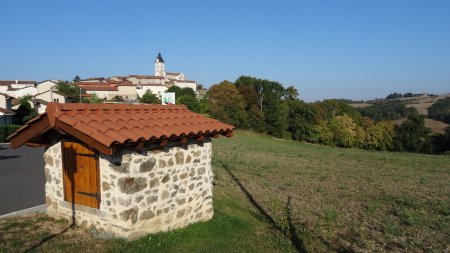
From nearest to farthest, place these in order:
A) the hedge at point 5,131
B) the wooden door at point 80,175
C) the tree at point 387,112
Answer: the wooden door at point 80,175 < the hedge at point 5,131 < the tree at point 387,112

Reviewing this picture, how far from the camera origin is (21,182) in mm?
13898

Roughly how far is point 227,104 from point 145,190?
62.3 meters

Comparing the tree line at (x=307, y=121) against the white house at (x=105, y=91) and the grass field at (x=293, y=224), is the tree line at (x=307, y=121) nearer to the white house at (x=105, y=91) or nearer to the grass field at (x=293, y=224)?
the white house at (x=105, y=91)

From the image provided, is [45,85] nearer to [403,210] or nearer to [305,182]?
[305,182]

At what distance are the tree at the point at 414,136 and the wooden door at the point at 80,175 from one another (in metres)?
71.5

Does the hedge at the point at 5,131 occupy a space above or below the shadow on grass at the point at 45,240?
below

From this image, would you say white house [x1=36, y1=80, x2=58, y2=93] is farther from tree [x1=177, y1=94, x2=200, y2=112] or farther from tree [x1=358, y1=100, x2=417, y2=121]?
tree [x1=358, y1=100, x2=417, y2=121]

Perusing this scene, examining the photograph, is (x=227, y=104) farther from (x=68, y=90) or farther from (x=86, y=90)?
(x=86, y=90)

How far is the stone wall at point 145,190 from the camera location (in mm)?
6852

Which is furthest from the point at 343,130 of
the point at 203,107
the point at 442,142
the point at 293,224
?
the point at 293,224

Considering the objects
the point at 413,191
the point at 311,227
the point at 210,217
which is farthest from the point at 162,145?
the point at 413,191

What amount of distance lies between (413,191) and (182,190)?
11821 millimetres

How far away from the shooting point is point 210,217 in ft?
30.2

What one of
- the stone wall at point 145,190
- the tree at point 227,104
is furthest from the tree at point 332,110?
the stone wall at point 145,190
